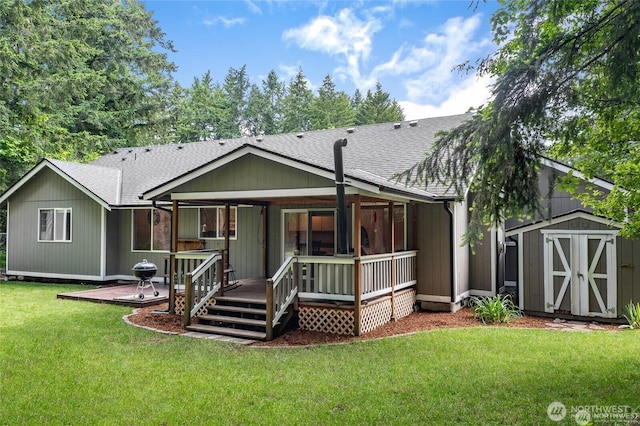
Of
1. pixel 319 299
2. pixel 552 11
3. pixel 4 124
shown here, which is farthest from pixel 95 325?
pixel 4 124

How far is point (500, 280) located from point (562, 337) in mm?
3895

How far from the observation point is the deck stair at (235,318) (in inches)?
299

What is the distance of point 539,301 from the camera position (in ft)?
29.5

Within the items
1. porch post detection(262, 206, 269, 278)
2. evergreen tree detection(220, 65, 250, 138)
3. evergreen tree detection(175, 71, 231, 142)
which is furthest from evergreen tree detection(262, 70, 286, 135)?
porch post detection(262, 206, 269, 278)

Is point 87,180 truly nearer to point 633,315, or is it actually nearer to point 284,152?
point 284,152

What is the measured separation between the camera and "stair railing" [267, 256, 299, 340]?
285 inches

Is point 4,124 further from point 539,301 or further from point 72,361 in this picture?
point 539,301

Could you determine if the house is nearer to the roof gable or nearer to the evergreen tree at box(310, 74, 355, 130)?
the roof gable

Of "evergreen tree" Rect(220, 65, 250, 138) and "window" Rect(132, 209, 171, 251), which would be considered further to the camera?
"evergreen tree" Rect(220, 65, 250, 138)

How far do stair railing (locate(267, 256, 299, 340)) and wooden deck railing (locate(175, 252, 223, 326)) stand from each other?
1554 millimetres

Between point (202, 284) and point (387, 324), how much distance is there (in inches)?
141

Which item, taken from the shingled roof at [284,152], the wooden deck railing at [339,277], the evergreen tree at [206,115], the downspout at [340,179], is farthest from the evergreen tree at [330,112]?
the downspout at [340,179]

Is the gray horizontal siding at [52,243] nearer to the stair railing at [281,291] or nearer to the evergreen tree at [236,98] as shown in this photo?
the stair railing at [281,291]

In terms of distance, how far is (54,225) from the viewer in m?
14.1
